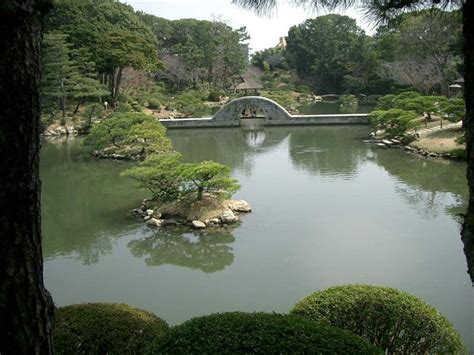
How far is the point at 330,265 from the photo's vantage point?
7.93 metres

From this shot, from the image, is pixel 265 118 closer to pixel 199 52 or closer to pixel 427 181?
pixel 427 181

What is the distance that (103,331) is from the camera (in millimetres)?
3424

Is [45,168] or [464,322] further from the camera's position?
[45,168]

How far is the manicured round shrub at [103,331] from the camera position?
11.0 feet

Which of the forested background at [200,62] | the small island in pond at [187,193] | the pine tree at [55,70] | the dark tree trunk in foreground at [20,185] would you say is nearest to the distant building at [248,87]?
the forested background at [200,62]

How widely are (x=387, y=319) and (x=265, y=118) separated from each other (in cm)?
2238

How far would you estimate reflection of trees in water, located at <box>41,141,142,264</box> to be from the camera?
9482 mm

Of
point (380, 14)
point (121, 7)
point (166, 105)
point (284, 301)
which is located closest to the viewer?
point (380, 14)

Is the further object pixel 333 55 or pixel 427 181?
pixel 333 55

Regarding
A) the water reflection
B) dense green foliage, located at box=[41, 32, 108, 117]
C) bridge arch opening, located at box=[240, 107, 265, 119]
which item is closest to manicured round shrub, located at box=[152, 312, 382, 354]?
the water reflection

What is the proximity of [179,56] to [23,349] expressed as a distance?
39419 mm

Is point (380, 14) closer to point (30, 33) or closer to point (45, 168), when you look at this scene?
point (30, 33)

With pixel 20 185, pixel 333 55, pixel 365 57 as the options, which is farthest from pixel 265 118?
pixel 20 185

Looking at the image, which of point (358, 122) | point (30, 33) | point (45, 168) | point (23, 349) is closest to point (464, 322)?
point (23, 349)
